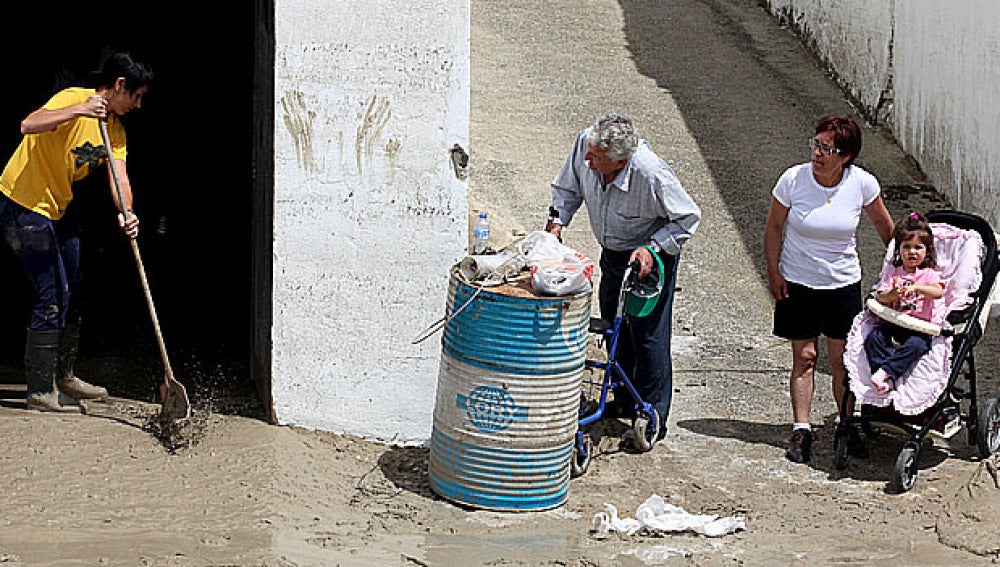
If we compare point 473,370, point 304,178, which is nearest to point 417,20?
point 304,178

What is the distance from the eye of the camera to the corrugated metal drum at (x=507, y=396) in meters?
5.92

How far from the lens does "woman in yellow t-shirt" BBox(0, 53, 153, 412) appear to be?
6367mm

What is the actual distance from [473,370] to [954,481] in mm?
2548

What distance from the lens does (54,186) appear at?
6625 millimetres

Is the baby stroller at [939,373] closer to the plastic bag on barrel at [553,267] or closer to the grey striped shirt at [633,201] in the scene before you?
the grey striped shirt at [633,201]

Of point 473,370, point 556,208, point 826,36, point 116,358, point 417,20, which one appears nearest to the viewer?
point 473,370

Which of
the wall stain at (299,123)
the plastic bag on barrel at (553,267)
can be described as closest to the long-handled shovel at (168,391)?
the wall stain at (299,123)

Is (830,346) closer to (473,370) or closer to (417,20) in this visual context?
(473,370)

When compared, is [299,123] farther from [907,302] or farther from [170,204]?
[170,204]

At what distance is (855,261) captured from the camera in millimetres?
6914

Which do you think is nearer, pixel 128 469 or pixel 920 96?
pixel 128 469

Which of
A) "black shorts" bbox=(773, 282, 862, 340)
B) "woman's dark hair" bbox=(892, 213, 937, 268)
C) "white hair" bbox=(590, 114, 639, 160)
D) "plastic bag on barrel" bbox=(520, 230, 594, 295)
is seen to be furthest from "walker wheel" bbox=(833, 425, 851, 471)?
"white hair" bbox=(590, 114, 639, 160)

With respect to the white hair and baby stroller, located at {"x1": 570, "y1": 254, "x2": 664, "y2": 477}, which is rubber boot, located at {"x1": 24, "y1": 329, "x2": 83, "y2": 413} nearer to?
baby stroller, located at {"x1": 570, "y1": 254, "x2": 664, "y2": 477}

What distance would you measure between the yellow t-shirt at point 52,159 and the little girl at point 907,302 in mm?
3887
